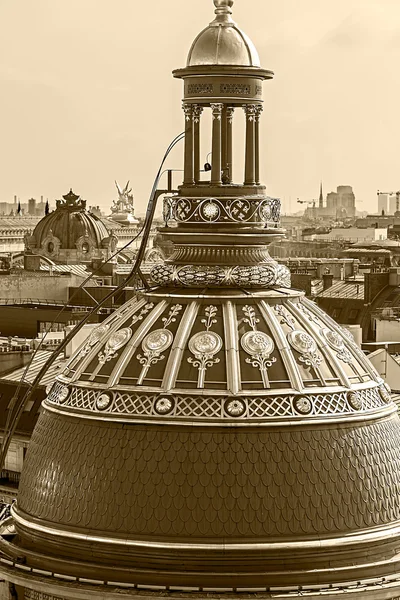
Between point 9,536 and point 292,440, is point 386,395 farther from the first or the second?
point 9,536

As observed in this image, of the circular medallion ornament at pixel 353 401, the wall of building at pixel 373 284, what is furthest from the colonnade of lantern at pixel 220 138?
the wall of building at pixel 373 284

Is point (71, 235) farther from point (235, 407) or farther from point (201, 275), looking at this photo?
point (235, 407)

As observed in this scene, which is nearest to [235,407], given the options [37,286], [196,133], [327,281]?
[196,133]

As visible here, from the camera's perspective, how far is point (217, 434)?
119 ft

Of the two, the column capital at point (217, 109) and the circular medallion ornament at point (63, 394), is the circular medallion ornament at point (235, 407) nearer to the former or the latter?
the circular medallion ornament at point (63, 394)

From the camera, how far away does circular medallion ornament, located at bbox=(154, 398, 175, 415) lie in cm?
3656

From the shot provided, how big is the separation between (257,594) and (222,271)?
4516 mm

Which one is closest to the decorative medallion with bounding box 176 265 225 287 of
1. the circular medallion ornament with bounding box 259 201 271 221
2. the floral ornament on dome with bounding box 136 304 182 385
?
the floral ornament on dome with bounding box 136 304 182 385

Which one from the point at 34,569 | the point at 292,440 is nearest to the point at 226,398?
the point at 292,440

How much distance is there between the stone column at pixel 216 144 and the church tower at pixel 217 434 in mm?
18

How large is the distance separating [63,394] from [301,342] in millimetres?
3111

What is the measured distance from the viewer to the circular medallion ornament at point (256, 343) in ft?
121

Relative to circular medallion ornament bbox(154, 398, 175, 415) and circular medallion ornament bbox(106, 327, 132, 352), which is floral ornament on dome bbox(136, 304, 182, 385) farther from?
circular medallion ornament bbox(154, 398, 175, 415)

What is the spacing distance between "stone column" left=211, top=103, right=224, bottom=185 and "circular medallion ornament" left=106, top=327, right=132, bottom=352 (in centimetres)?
223
